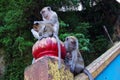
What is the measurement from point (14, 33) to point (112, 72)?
346 cm

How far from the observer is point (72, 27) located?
18.2ft

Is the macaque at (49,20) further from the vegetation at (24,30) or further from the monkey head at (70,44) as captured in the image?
the vegetation at (24,30)

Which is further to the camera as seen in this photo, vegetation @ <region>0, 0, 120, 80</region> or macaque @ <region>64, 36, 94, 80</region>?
vegetation @ <region>0, 0, 120, 80</region>

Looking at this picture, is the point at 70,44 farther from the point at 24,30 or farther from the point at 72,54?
the point at 24,30

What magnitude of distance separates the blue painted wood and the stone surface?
624mm

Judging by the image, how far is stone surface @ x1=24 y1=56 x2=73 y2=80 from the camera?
4.12ft

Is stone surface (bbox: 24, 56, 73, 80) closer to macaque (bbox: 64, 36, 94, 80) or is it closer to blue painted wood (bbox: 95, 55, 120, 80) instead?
macaque (bbox: 64, 36, 94, 80)

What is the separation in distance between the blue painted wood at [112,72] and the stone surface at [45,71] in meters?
0.62

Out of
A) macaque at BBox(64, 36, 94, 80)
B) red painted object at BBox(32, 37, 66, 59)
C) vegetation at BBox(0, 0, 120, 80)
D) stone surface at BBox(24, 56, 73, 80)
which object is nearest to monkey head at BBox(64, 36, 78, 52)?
macaque at BBox(64, 36, 94, 80)

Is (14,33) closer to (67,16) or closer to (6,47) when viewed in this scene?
(6,47)

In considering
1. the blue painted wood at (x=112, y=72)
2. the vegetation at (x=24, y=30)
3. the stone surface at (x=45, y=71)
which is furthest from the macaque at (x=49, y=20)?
the vegetation at (x=24, y=30)

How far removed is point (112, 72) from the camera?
217 centimetres

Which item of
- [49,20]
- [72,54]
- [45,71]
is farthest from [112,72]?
[45,71]

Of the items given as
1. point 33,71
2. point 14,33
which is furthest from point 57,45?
point 14,33
